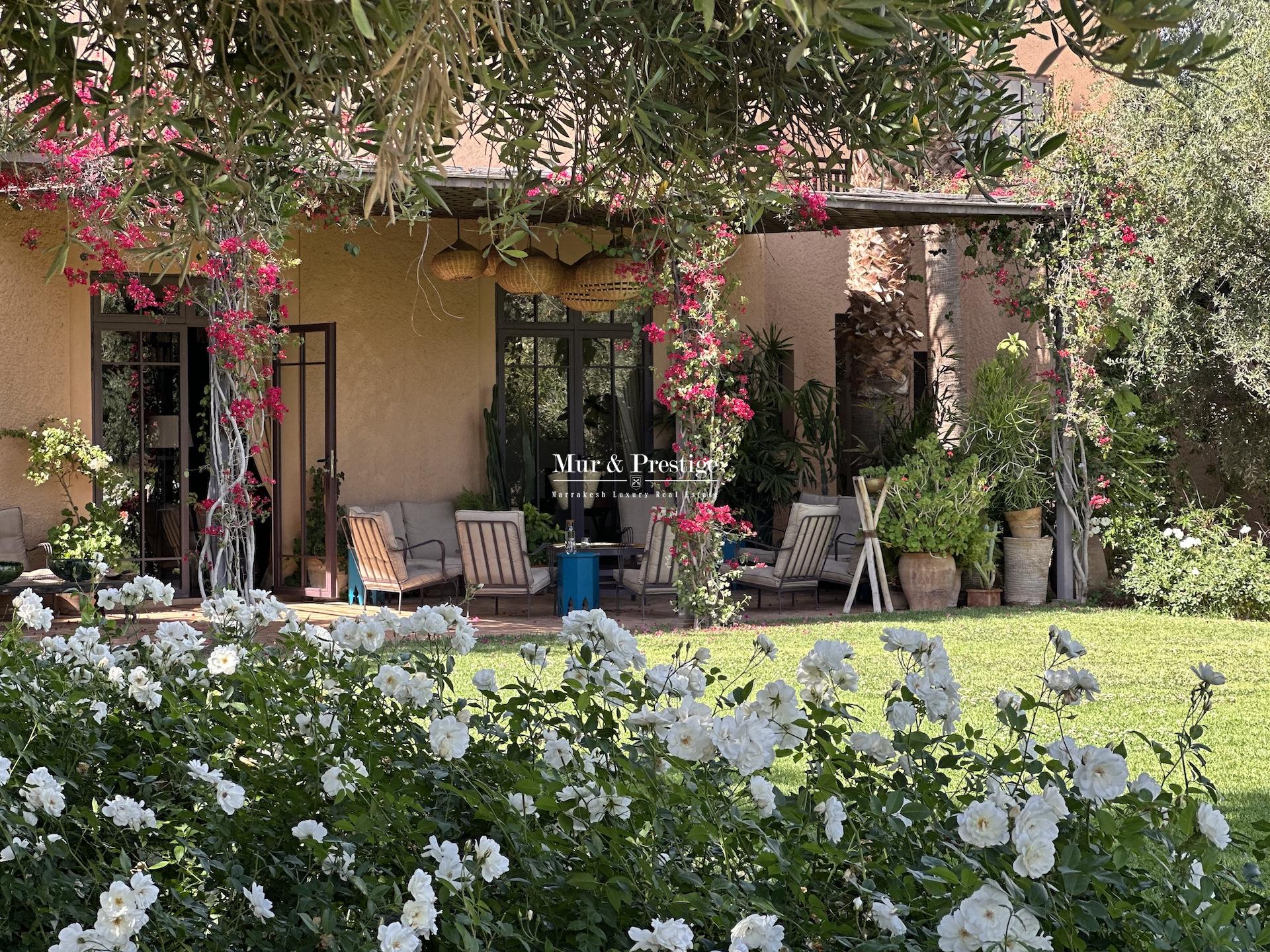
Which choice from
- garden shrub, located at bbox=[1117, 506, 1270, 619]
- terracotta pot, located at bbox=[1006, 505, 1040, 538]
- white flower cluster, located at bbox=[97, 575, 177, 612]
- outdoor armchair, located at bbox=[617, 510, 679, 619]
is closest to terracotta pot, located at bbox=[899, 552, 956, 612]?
terracotta pot, located at bbox=[1006, 505, 1040, 538]

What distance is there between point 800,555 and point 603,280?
2.79m

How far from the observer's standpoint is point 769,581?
34.2 feet

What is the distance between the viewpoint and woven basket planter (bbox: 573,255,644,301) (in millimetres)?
10852

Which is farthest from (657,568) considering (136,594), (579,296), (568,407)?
(136,594)

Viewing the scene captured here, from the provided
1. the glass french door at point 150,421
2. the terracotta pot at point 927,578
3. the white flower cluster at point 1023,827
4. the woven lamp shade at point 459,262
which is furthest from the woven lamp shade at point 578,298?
the white flower cluster at point 1023,827

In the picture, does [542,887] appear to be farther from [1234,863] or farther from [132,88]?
[1234,863]

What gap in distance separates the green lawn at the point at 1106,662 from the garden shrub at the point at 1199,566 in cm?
33

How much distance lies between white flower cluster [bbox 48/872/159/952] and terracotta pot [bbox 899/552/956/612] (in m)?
9.03

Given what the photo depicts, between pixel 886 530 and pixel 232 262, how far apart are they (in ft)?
17.3

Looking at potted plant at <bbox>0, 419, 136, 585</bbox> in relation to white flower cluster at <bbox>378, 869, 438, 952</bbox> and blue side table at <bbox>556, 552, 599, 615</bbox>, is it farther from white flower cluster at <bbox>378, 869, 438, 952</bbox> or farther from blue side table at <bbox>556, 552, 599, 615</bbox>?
white flower cluster at <bbox>378, 869, 438, 952</bbox>

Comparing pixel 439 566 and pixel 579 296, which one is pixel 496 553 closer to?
pixel 439 566

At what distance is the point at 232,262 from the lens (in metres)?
8.62

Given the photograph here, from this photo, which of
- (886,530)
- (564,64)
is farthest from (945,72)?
(886,530)

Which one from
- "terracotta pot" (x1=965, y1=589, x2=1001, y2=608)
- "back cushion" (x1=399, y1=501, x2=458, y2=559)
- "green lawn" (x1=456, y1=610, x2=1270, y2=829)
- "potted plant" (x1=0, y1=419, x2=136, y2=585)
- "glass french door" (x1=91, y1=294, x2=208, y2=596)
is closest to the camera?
"green lawn" (x1=456, y1=610, x2=1270, y2=829)
